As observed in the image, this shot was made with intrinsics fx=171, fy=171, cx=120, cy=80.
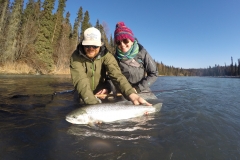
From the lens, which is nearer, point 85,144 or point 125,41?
point 85,144

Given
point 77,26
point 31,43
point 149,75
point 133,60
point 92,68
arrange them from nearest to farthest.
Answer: point 92,68 → point 133,60 → point 149,75 → point 31,43 → point 77,26

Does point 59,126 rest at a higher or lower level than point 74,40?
lower

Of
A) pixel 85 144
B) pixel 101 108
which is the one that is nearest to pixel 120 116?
pixel 101 108

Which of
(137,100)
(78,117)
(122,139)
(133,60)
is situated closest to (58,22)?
(133,60)

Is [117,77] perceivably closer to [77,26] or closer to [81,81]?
[81,81]

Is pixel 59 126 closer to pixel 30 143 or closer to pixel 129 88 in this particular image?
pixel 30 143

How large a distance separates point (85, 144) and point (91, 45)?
1.99m

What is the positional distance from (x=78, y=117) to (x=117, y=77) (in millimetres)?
1410

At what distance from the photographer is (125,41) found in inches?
169

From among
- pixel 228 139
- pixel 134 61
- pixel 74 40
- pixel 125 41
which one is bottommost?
pixel 228 139

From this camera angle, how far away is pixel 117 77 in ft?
12.3

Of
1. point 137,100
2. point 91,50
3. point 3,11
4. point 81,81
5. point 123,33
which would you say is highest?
point 3,11

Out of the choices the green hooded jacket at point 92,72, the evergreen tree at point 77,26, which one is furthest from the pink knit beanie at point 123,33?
the evergreen tree at point 77,26

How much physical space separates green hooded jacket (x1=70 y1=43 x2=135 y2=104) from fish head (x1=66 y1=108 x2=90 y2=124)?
0.49m
